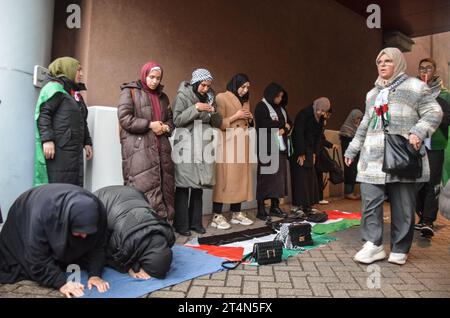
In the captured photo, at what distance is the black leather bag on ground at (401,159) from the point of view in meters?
3.08

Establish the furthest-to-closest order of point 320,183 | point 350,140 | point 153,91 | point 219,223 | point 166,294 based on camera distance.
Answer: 1. point 350,140
2. point 320,183
3. point 219,223
4. point 153,91
5. point 166,294

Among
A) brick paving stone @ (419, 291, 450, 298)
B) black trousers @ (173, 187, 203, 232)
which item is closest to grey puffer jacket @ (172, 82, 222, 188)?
black trousers @ (173, 187, 203, 232)

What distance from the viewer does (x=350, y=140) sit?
7469 mm

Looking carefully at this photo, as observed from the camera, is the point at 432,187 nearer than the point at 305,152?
Yes

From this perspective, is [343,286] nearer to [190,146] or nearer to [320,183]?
[190,146]

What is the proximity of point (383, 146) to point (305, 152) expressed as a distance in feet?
6.96

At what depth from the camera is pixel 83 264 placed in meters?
2.82

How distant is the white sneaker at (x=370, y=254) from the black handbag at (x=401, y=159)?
2.21ft

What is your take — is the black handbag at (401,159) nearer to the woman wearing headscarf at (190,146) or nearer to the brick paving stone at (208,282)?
the brick paving stone at (208,282)

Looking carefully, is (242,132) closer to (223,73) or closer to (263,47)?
(223,73)

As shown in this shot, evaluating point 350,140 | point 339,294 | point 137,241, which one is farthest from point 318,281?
point 350,140

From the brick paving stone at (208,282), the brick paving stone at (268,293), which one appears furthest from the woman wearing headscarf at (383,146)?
the brick paving stone at (208,282)

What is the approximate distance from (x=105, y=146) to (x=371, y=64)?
7443mm

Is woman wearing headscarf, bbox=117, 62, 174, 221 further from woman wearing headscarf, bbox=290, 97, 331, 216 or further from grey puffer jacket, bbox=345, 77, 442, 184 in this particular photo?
woman wearing headscarf, bbox=290, 97, 331, 216
